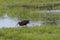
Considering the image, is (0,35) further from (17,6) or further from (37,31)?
(17,6)

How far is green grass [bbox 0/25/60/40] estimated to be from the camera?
12.7m

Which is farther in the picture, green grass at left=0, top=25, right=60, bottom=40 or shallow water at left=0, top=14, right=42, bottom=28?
shallow water at left=0, top=14, right=42, bottom=28

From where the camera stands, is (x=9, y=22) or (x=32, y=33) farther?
(x=9, y=22)

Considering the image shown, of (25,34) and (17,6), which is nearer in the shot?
(25,34)

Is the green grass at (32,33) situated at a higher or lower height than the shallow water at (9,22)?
higher

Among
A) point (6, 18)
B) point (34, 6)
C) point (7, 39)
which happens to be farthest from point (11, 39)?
point (34, 6)

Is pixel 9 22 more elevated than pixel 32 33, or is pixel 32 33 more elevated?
pixel 32 33

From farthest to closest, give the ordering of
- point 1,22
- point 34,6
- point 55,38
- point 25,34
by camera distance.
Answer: point 34,6, point 1,22, point 25,34, point 55,38

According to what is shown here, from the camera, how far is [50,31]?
45.7 ft

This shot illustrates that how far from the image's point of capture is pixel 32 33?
44.3 feet

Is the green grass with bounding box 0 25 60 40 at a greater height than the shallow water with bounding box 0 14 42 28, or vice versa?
the green grass with bounding box 0 25 60 40

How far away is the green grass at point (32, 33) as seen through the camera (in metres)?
12.7

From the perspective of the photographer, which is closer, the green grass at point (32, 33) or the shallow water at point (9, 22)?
the green grass at point (32, 33)

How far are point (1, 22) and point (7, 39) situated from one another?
4822 millimetres
